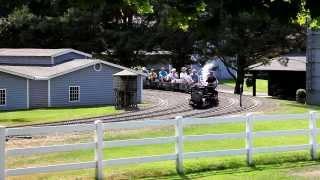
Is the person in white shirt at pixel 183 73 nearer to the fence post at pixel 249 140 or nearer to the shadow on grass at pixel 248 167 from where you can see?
the shadow on grass at pixel 248 167

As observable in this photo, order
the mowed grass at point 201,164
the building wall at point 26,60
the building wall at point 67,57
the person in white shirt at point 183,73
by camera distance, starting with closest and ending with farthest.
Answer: the mowed grass at point 201,164
the building wall at point 26,60
the building wall at point 67,57
the person in white shirt at point 183,73

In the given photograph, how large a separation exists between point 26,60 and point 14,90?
614 cm

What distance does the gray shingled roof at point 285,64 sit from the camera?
52094 mm

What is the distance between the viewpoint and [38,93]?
142 ft

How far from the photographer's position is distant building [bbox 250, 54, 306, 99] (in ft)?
170

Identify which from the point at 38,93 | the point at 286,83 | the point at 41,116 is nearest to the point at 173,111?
Result: the point at 41,116

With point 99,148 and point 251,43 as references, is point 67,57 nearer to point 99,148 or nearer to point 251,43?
point 251,43

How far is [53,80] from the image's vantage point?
143 ft

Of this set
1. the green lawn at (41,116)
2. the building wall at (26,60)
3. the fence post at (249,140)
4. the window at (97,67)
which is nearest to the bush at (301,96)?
the window at (97,67)

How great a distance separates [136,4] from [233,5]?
152 inches

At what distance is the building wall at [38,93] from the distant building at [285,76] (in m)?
19.6

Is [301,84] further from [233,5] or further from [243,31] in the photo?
[233,5]

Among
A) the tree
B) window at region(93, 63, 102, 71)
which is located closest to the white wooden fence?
window at region(93, 63, 102, 71)

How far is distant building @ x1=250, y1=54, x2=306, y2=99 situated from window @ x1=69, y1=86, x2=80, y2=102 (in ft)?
56.5
